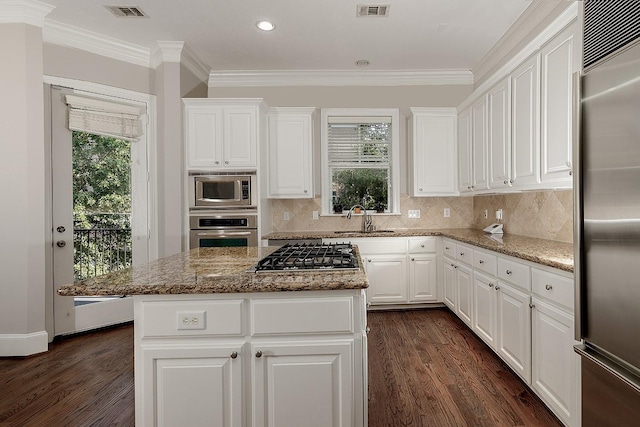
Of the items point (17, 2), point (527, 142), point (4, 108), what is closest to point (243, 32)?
point (17, 2)

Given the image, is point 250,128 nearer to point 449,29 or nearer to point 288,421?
point 449,29

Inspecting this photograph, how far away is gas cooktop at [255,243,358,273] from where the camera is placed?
163 cm

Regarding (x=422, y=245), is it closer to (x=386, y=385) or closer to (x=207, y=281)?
(x=386, y=385)

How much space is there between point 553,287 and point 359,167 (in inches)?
119

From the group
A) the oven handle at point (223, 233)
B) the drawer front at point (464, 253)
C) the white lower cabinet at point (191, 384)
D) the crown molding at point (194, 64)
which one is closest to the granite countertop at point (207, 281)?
the white lower cabinet at point (191, 384)

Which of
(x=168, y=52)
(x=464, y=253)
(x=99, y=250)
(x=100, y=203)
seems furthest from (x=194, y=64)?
(x=464, y=253)

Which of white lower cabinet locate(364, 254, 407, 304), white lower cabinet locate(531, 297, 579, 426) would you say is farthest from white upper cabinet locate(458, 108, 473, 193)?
white lower cabinet locate(531, 297, 579, 426)

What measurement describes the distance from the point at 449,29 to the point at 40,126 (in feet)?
12.6

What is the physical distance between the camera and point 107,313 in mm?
3613

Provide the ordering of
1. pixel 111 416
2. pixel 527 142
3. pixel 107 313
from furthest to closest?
1. pixel 107 313
2. pixel 527 142
3. pixel 111 416

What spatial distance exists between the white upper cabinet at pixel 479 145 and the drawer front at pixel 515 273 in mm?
1146

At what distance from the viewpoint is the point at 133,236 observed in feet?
12.5

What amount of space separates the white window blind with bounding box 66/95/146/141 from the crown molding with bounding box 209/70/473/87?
1.12 m

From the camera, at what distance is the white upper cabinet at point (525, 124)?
254cm
